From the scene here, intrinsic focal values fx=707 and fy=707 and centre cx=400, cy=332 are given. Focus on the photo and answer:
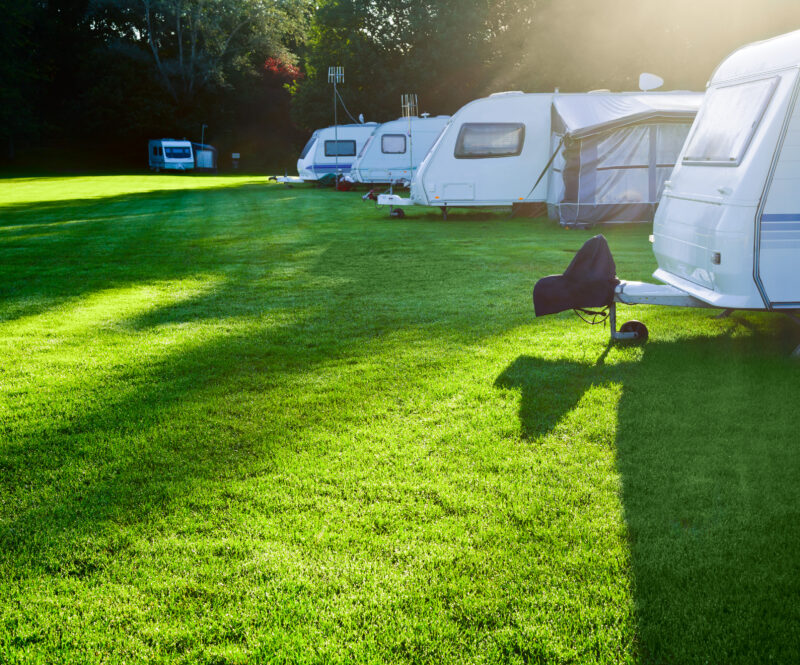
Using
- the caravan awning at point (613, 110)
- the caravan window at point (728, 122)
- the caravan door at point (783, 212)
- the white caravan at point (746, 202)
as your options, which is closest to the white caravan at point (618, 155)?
the caravan awning at point (613, 110)

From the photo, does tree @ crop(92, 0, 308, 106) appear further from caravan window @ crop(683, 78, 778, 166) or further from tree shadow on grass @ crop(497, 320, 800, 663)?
tree shadow on grass @ crop(497, 320, 800, 663)

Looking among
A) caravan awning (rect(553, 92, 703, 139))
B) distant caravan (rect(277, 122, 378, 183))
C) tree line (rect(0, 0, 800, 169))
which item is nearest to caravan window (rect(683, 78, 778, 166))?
caravan awning (rect(553, 92, 703, 139))

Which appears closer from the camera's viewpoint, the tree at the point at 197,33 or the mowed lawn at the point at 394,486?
the mowed lawn at the point at 394,486

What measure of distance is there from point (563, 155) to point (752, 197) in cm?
893

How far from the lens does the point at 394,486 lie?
3.21 meters

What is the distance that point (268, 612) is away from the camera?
238 centimetres

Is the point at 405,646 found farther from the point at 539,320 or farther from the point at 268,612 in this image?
the point at 539,320

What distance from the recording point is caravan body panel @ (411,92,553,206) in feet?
46.7

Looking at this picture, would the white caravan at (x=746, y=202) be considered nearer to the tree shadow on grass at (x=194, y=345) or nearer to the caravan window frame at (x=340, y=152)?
the tree shadow on grass at (x=194, y=345)

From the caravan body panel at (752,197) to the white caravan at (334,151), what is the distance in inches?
932

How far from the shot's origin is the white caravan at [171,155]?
42.8m

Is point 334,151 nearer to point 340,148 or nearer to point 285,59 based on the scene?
point 340,148

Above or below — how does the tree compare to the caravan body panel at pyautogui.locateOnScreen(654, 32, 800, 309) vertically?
above

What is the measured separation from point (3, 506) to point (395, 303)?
4.33 metres
